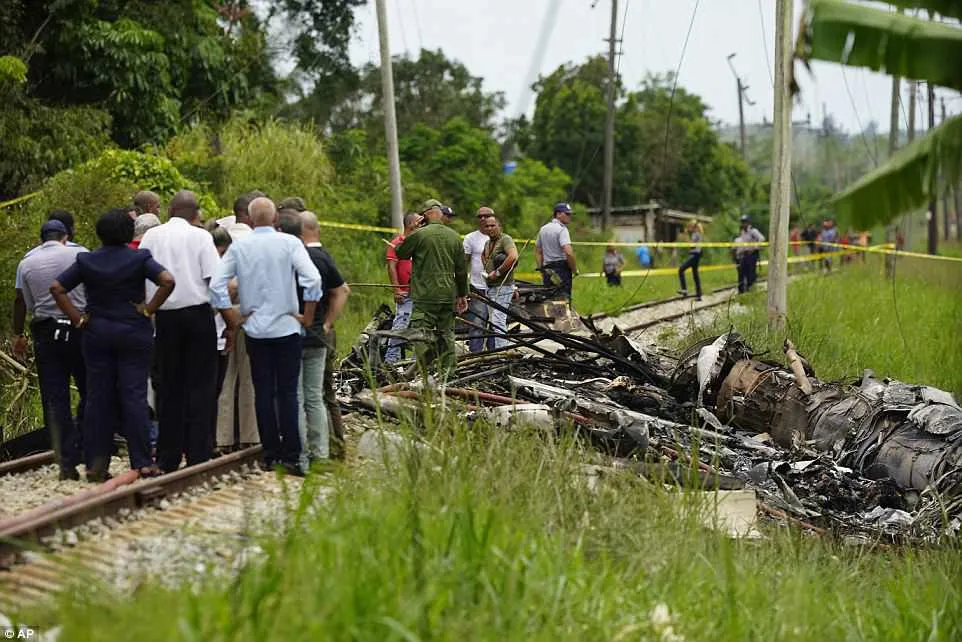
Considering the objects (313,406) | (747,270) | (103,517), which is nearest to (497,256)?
(313,406)

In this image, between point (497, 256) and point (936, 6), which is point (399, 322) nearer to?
point (497, 256)

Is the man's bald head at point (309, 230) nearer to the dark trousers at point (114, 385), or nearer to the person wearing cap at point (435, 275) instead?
the dark trousers at point (114, 385)

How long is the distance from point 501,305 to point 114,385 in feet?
19.4

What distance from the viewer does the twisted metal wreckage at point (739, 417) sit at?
1041 cm

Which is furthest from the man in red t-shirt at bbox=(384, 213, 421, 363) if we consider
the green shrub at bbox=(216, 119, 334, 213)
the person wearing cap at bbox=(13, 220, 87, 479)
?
the green shrub at bbox=(216, 119, 334, 213)

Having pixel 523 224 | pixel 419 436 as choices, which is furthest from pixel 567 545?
pixel 523 224

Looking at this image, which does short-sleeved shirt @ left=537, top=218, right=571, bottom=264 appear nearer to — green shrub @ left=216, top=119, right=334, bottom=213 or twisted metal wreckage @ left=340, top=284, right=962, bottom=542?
twisted metal wreckage @ left=340, top=284, right=962, bottom=542

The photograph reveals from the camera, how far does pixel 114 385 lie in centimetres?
927

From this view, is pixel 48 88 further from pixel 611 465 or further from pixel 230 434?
pixel 611 465

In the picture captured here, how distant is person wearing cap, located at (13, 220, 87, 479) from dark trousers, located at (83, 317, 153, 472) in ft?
2.68

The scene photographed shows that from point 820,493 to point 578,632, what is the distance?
19.2 feet

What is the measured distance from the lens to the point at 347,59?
40.2 m

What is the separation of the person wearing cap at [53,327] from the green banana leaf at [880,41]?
591 centimetres

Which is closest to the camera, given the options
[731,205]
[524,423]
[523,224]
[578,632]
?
[578,632]
